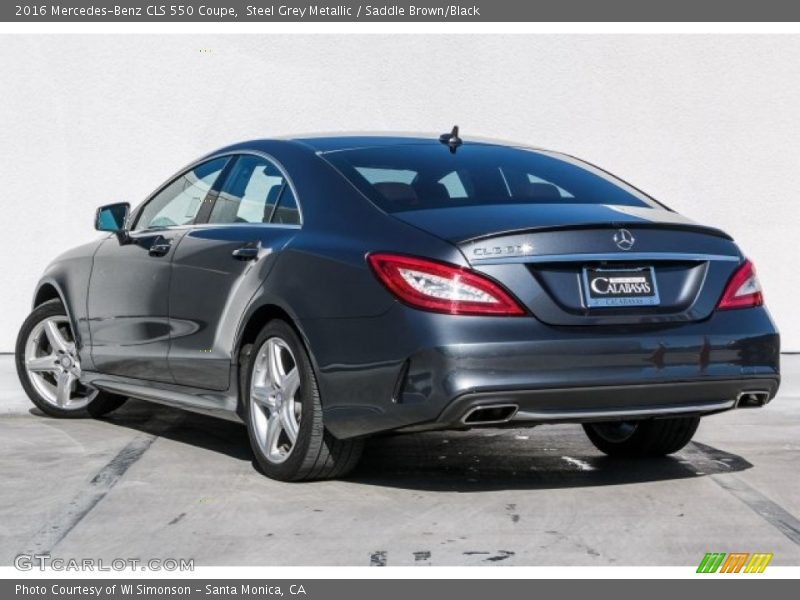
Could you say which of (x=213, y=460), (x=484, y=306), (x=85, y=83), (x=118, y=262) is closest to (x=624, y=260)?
(x=484, y=306)

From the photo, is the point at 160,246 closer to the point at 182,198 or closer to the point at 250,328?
the point at 182,198

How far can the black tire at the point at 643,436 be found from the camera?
7293 mm

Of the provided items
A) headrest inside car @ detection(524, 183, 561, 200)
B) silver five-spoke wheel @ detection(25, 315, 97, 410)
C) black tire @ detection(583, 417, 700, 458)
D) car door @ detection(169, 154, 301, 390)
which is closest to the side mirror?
silver five-spoke wheel @ detection(25, 315, 97, 410)

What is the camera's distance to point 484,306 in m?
5.81

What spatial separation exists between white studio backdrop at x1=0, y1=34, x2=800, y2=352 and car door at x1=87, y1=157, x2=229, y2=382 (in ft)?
16.4

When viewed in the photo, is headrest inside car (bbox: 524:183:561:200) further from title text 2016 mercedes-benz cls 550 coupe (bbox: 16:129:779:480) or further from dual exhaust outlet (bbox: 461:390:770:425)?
dual exhaust outlet (bbox: 461:390:770:425)

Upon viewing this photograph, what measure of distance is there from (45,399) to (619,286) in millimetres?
4180

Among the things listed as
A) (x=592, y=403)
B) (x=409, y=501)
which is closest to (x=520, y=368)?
(x=592, y=403)

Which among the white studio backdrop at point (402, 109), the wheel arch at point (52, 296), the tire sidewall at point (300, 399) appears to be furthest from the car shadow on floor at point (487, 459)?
the white studio backdrop at point (402, 109)

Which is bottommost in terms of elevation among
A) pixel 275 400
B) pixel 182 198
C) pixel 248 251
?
pixel 275 400

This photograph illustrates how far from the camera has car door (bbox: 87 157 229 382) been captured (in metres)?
7.68

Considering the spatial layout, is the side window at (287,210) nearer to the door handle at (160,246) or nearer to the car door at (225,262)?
the car door at (225,262)

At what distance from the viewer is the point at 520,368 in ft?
19.0

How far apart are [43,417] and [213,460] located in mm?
2123
